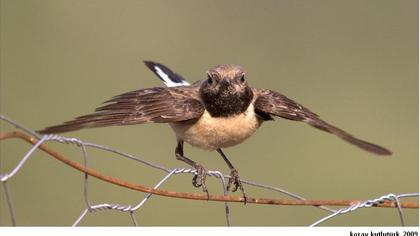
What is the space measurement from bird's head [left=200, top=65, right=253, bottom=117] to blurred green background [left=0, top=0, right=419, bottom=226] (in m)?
2.26

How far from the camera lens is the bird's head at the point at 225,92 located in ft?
13.4

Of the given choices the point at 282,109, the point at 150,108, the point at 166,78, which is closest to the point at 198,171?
the point at 150,108

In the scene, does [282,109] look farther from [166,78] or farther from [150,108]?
[166,78]

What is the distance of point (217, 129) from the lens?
4.07 meters

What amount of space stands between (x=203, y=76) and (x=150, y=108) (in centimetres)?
546

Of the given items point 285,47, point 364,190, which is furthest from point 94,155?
point 285,47

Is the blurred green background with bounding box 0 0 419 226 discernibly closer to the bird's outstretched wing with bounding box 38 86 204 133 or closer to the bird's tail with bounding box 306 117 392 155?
the bird's outstretched wing with bounding box 38 86 204 133

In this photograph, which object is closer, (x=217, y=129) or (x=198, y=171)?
(x=198, y=171)

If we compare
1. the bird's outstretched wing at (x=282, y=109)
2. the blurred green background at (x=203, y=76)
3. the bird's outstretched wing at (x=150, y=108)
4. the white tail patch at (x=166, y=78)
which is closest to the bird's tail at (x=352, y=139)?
the bird's outstretched wing at (x=282, y=109)

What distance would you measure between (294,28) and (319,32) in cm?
35

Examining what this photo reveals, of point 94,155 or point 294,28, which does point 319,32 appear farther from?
point 94,155

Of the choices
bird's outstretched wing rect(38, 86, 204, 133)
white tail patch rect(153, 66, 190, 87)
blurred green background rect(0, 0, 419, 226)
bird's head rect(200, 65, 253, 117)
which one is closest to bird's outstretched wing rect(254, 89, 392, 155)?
bird's head rect(200, 65, 253, 117)

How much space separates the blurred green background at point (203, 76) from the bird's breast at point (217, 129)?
2111 mm

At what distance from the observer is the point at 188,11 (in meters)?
11.7
